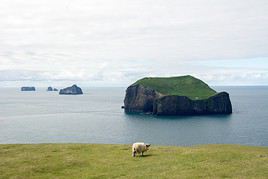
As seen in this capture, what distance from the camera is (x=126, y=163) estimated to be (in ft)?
119

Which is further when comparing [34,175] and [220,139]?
[220,139]

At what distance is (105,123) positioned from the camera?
6978 inches

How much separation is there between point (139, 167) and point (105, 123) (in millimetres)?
144583

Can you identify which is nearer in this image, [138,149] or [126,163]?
[126,163]

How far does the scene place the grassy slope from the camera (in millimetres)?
30950

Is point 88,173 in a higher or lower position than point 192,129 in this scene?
higher

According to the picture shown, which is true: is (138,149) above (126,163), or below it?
above

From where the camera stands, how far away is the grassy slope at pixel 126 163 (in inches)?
1219

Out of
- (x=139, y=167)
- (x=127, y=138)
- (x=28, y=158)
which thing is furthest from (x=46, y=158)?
(x=127, y=138)

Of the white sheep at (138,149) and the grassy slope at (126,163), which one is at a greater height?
the white sheep at (138,149)

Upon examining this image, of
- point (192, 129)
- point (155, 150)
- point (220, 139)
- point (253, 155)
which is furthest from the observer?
point (192, 129)

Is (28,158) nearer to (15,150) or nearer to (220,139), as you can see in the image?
(15,150)

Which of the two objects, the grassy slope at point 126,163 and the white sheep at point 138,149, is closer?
the grassy slope at point 126,163

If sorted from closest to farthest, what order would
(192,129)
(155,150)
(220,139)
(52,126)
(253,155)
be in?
1. (253,155)
2. (155,150)
3. (220,139)
4. (192,129)
5. (52,126)
